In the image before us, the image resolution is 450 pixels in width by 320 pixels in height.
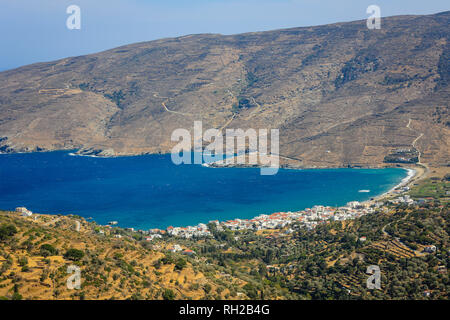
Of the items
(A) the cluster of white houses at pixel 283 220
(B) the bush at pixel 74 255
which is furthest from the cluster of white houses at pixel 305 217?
(B) the bush at pixel 74 255

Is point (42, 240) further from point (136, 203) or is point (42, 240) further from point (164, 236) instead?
point (136, 203)

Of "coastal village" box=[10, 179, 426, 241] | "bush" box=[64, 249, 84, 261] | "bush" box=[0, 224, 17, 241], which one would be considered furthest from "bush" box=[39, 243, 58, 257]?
"coastal village" box=[10, 179, 426, 241]

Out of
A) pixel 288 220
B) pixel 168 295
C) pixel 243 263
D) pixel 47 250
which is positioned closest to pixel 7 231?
pixel 47 250

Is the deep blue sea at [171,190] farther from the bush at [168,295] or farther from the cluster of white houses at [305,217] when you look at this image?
the bush at [168,295]

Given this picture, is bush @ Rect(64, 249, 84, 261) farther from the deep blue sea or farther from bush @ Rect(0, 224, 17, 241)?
the deep blue sea

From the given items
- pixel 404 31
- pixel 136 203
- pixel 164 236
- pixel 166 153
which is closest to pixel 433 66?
pixel 404 31

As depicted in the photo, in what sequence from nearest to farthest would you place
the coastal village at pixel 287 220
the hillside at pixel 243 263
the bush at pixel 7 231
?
the hillside at pixel 243 263 → the bush at pixel 7 231 → the coastal village at pixel 287 220
